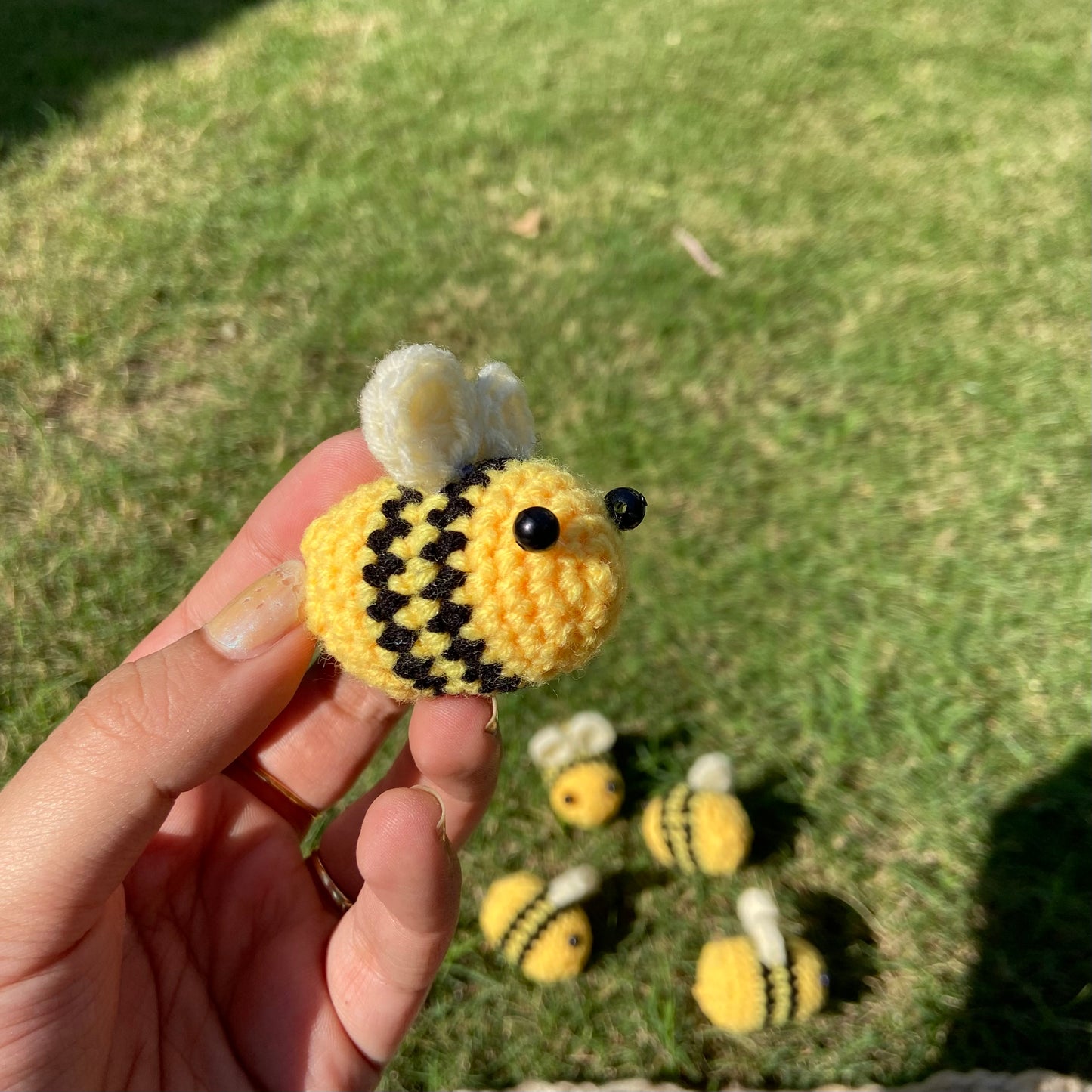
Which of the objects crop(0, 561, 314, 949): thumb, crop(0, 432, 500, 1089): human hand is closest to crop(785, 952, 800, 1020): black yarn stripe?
crop(0, 432, 500, 1089): human hand

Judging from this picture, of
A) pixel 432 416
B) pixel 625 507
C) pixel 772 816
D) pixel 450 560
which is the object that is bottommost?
pixel 772 816

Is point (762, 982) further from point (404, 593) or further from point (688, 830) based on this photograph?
point (404, 593)

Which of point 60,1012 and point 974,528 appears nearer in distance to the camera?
point 60,1012

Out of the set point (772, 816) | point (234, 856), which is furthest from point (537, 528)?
point (772, 816)

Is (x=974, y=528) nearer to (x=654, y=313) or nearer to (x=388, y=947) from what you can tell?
(x=654, y=313)

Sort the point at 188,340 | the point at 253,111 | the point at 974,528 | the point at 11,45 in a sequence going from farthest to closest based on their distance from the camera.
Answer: the point at 11,45 < the point at 253,111 < the point at 188,340 < the point at 974,528

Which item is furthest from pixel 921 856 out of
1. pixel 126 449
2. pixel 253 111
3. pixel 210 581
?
pixel 253 111

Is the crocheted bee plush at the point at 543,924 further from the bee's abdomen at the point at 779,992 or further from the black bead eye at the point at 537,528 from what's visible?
the black bead eye at the point at 537,528
